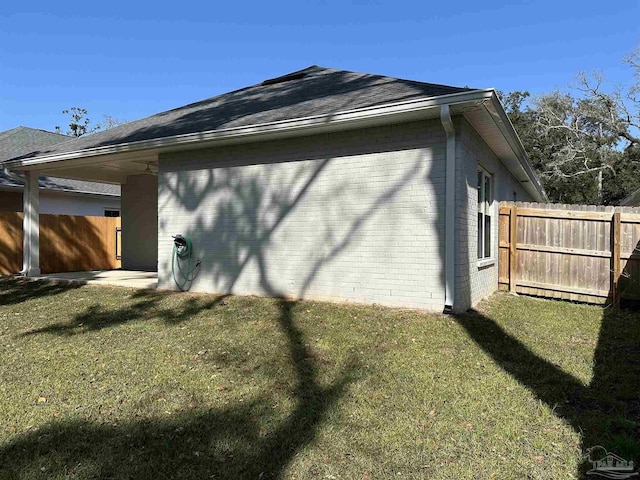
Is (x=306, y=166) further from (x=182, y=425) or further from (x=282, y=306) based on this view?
(x=182, y=425)

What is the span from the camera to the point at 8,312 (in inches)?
290

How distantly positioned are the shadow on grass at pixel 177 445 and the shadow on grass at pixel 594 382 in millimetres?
1850

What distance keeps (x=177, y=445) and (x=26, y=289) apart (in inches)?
339

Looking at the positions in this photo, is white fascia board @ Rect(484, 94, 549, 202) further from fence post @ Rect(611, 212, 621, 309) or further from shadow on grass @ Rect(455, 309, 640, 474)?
shadow on grass @ Rect(455, 309, 640, 474)

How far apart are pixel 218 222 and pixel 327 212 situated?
238 cm

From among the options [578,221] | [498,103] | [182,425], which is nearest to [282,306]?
[182,425]

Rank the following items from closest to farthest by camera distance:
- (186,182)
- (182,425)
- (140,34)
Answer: (182,425), (186,182), (140,34)

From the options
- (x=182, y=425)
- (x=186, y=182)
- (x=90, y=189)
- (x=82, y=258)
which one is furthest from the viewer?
(x=90, y=189)

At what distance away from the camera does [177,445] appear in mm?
3016

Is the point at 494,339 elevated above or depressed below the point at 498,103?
below

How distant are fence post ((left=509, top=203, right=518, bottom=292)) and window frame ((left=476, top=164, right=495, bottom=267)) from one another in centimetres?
34

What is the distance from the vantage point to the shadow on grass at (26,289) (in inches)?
340

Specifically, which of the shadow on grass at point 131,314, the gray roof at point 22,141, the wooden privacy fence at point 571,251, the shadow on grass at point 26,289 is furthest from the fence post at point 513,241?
the gray roof at point 22,141
